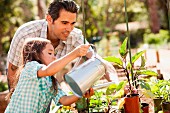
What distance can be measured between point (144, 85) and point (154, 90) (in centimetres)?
18

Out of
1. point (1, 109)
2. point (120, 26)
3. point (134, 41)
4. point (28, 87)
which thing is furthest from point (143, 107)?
point (120, 26)

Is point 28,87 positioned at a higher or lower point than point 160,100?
higher

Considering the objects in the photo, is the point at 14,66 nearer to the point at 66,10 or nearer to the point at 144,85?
the point at 66,10

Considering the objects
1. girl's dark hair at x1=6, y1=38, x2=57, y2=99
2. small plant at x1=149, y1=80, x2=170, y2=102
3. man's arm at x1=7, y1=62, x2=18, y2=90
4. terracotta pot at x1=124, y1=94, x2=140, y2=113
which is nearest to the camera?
terracotta pot at x1=124, y1=94, x2=140, y2=113

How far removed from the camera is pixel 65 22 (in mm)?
2361

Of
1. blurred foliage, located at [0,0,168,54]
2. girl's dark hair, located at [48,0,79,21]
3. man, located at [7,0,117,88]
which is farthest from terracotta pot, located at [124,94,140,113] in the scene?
blurred foliage, located at [0,0,168,54]

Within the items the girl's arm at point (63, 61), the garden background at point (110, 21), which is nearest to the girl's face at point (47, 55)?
the girl's arm at point (63, 61)

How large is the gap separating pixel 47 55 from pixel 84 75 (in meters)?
0.39

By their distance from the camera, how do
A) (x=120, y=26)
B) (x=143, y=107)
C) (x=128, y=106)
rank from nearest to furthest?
1. (x=128, y=106)
2. (x=143, y=107)
3. (x=120, y=26)

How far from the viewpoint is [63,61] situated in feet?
5.96

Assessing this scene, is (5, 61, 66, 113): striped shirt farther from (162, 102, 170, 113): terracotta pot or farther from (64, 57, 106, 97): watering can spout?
(162, 102, 170, 113): terracotta pot

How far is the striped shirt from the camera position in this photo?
2006 millimetres

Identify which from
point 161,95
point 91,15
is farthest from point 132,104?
point 91,15

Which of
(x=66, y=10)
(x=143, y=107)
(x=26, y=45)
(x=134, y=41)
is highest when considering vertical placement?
(x=66, y=10)
